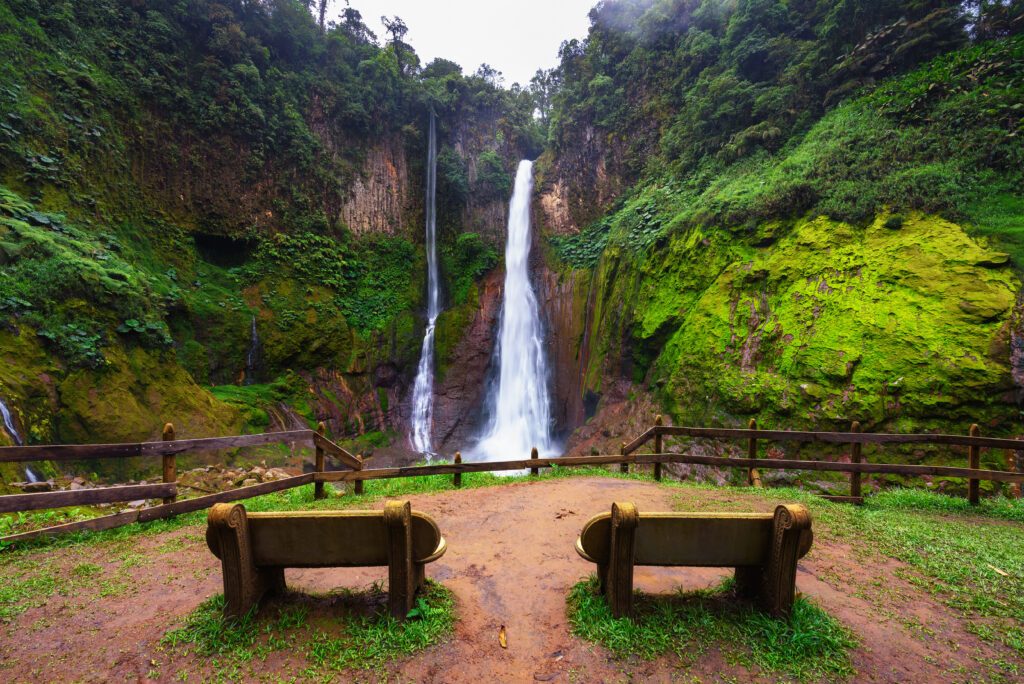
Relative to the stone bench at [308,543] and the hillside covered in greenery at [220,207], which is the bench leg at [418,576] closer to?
A: the stone bench at [308,543]

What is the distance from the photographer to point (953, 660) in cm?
256

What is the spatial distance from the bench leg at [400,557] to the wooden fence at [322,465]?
11.8ft

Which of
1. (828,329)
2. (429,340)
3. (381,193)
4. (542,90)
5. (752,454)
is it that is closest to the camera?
(752,454)

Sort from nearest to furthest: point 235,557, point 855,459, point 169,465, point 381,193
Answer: point 235,557 → point 169,465 → point 855,459 → point 381,193

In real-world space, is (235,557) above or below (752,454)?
above

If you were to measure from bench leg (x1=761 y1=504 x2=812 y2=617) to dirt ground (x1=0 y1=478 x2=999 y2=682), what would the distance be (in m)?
0.45

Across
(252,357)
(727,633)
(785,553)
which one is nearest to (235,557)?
(727,633)

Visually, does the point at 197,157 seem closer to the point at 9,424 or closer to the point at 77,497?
the point at 9,424

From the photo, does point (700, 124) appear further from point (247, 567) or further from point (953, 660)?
point (247, 567)

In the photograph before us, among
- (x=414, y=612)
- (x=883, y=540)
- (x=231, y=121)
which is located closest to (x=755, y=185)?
(x=883, y=540)

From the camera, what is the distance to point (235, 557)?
8.54 feet

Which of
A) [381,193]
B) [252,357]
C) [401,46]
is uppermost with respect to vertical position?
[401,46]

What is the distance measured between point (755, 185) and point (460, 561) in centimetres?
1266

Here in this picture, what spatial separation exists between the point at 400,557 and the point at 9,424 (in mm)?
7871
